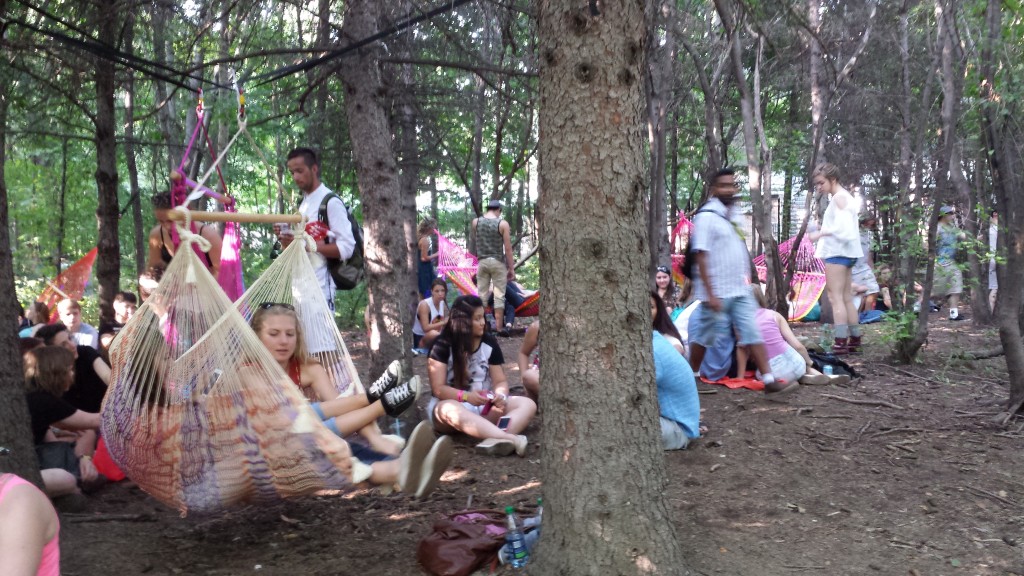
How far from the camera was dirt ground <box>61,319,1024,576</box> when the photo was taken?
9.57 ft

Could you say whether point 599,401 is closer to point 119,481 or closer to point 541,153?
point 541,153

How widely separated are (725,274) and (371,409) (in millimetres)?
2468

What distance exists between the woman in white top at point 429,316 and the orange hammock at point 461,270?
4.53 ft

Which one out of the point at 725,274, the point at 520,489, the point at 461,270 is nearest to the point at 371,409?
the point at 520,489

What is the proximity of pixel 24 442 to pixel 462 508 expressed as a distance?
5.63 ft

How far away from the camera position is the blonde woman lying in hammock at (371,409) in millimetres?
3113

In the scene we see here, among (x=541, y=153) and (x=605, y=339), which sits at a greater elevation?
(x=541, y=153)

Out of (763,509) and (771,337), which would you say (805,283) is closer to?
(771,337)

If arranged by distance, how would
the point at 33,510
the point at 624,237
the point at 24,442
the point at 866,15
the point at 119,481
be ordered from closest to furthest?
1. the point at 33,510
2. the point at 624,237
3. the point at 24,442
4. the point at 119,481
5. the point at 866,15

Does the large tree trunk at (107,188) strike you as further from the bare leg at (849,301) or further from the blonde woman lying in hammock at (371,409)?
the bare leg at (849,301)

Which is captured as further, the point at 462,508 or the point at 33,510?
the point at 462,508

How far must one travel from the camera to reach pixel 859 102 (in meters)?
13.7

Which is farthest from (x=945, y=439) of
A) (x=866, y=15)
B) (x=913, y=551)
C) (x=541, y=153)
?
(x=866, y=15)

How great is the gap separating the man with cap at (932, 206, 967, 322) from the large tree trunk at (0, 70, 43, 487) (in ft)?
18.8
